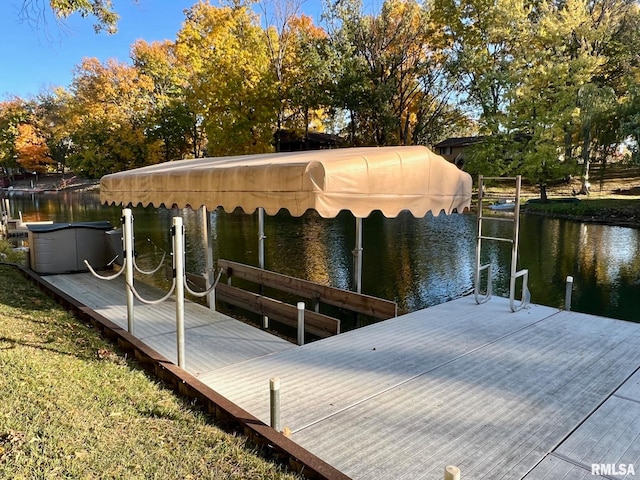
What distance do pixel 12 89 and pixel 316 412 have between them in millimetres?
68379

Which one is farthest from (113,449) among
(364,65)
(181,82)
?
(181,82)

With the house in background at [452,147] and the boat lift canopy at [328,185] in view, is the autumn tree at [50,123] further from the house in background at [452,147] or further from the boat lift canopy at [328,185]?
the boat lift canopy at [328,185]

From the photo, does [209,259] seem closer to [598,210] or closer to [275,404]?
[275,404]

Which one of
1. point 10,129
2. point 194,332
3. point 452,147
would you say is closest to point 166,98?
point 10,129

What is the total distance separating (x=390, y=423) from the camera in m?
3.61

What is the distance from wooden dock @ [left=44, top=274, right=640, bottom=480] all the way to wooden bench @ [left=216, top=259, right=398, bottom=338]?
18.3 inches

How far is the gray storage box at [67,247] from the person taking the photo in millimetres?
8977

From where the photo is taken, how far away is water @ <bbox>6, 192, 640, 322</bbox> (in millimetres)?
10789

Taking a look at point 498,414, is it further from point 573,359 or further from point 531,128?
point 531,128

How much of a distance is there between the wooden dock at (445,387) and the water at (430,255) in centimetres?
377

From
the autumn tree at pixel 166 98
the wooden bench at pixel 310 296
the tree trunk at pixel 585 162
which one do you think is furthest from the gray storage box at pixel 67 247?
the autumn tree at pixel 166 98

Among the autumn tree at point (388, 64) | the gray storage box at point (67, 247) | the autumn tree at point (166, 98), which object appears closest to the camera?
the gray storage box at point (67, 247)

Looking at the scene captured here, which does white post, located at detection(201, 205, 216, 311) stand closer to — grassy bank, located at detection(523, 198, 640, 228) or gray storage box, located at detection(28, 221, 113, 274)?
gray storage box, located at detection(28, 221, 113, 274)

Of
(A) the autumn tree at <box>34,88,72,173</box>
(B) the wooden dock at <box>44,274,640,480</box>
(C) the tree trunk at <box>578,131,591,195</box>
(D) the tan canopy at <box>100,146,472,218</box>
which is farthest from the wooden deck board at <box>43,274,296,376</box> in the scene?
(A) the autumn tree at <box>34,88,72,173</box>
